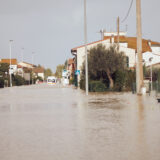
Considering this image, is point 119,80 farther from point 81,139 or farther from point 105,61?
point 81,139

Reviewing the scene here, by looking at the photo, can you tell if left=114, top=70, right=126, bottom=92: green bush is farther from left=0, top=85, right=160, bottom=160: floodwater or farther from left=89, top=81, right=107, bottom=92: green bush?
left=0, top=85, right=160, bottom=160: floodwater

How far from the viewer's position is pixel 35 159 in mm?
6664

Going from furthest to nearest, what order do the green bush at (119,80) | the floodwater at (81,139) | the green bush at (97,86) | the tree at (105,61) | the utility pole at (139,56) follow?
the tree at (105,61), the green bush at (97,86), the green bush at (119,80), the utility pole at (139,56), the floodwater at (81,139)

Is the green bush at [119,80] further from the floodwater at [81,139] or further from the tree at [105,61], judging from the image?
the floodwater at [81,139]

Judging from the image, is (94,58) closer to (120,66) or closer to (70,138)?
(120,66)

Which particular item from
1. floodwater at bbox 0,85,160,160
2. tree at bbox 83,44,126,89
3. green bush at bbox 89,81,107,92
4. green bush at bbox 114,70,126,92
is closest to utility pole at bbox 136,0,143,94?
green bush at bbox 114,70,126,92

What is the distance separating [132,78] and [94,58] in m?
5.24

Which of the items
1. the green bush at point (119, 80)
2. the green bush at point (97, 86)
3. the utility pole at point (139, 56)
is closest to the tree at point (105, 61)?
the green bush at point (119, 80)

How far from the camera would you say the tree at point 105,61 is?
136ft

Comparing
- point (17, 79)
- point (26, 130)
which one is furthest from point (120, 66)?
point (17, 79)

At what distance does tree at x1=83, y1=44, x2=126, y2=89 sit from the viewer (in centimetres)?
4134

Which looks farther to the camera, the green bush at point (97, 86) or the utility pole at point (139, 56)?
the green bush at point (97, 86)

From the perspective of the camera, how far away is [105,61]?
4122 centimetres

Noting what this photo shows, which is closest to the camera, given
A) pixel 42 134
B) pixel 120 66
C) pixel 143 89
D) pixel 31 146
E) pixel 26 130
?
pixel 31 146
